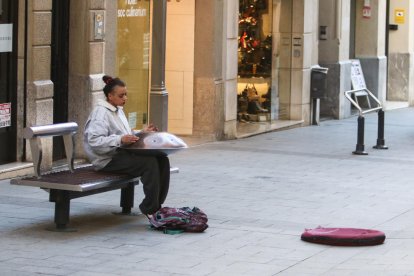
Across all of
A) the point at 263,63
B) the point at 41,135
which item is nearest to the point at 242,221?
the point at 41,135

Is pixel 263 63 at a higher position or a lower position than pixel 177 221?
higher

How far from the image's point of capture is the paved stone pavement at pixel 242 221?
8914 millimetres

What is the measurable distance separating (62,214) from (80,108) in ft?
15.9

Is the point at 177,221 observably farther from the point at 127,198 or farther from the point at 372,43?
the point at 372,43

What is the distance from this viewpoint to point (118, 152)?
10.6 meters

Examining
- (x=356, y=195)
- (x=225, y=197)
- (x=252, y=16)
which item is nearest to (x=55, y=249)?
(x=225, y=197)

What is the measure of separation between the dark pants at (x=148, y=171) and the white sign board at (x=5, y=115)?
323 centimetres

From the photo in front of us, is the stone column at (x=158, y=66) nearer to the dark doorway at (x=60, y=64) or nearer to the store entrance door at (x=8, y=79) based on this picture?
the dark doorway at (x=60, y=64)

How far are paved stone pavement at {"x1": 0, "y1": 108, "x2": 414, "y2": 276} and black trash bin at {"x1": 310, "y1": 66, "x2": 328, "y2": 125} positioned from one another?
485cm

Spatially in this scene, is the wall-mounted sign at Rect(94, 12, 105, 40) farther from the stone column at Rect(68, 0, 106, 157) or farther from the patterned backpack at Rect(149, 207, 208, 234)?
the patterned backpack at Rect(149, 207, 208, 234)

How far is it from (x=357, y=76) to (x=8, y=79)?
12.9 m

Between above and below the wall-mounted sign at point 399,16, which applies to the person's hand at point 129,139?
below

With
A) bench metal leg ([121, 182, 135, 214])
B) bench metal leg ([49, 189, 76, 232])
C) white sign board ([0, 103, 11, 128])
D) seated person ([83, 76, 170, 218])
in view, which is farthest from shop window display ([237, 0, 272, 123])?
bench metal leg ([49, 189, 76, 232])

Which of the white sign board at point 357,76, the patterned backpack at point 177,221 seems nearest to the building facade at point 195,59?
the white sign board at point 357,76
